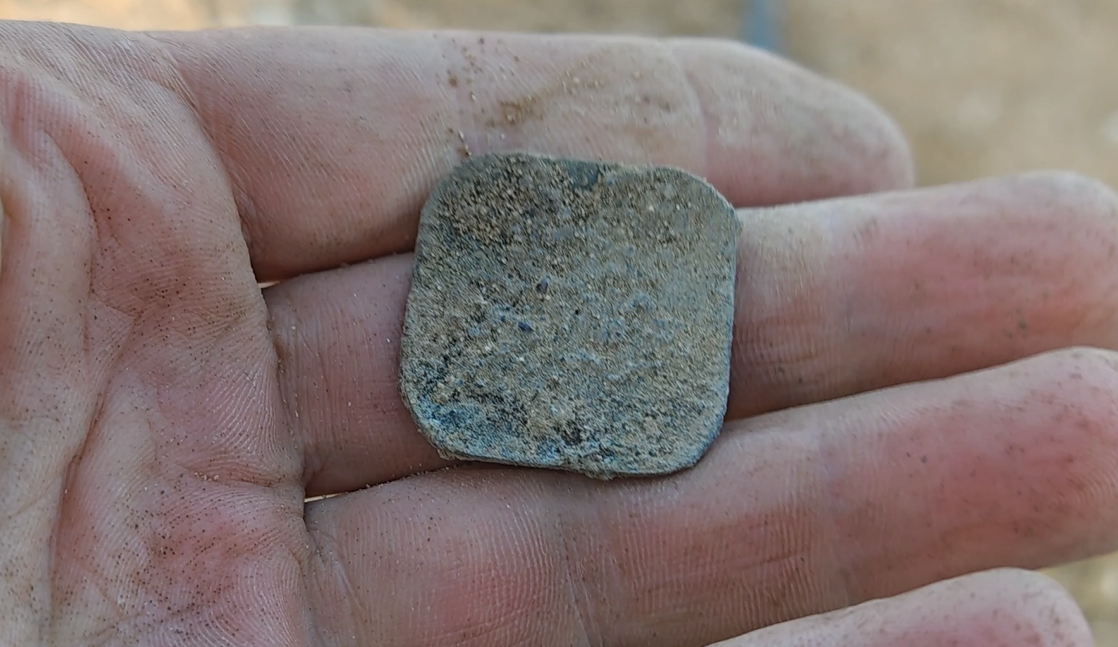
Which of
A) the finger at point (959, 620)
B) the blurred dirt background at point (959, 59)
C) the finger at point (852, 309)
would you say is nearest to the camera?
the finger at point (959, 620)

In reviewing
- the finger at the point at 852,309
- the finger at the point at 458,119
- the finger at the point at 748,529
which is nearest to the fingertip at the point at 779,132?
the finger at the point at 458,119

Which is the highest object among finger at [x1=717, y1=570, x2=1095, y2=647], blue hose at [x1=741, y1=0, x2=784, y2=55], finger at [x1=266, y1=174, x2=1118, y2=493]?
blue hose at [x1=741, y1=0, x2=784, y2=55]

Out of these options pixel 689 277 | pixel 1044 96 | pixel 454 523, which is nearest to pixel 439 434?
pixel 454 523

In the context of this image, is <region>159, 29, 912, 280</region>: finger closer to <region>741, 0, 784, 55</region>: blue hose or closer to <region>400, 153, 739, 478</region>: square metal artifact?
<region>400, 153, 739, 478</region>: square metal artifact

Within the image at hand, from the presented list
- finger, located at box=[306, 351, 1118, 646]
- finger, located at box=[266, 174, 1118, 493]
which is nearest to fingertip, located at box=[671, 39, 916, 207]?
finger, located at box=[266, 174, 1118, 493]

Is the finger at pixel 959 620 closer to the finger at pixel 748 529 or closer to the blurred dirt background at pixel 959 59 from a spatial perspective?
the finger at pixel 748 529

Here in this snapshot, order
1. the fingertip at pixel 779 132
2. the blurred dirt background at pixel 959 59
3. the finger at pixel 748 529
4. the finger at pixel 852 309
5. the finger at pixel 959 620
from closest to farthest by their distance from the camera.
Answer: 1. the finger at pixel 959 620
2. the finger at pixel 748 529
3. the finger at pixel 852 309
4. the fingertip at pixel 779 132
5. the blurred dirt background at pixel 959 59
